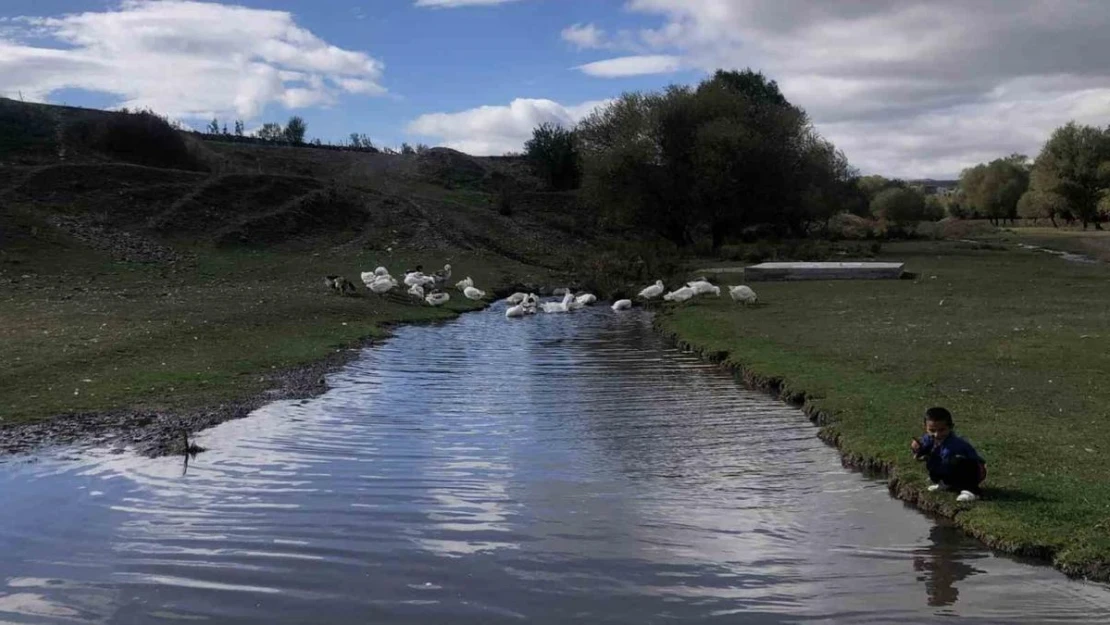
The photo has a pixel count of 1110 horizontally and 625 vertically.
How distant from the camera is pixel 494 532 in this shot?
937 centimetres

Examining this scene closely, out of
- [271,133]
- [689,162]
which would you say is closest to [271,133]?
[271,133]

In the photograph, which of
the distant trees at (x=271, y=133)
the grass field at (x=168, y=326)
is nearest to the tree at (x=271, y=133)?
the distant trees at (x=271, y=133)

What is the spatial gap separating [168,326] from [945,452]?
1838 cm

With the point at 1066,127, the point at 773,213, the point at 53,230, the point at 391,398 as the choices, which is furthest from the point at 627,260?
the point at 1066,127

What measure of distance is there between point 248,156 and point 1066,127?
8475 centimetres

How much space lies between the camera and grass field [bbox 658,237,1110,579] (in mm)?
9172

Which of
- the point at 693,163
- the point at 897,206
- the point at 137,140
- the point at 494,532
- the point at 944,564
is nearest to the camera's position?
the point at 944,564

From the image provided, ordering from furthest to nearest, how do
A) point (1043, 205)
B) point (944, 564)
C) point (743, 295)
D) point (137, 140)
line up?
point (1043, 205)
point (137, 140)
point (743, 295)
point (944, 564)

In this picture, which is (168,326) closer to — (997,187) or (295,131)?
(295,131)

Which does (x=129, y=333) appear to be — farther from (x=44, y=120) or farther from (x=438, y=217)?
(x=44, y=120)

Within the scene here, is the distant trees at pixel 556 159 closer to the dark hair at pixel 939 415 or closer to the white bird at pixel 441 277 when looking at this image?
the white bird at pixel 441 277

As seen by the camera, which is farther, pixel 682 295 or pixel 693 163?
pixel 693 163

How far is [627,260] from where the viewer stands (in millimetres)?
49688

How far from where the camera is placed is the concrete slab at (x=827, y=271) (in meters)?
40.4
